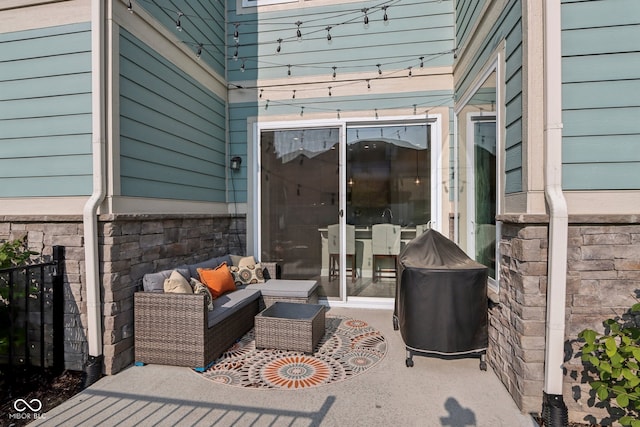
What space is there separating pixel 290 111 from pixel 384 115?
1.37 m

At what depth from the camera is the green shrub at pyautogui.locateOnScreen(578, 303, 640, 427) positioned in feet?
6.05

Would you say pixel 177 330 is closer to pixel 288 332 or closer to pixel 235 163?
pixel 288 332

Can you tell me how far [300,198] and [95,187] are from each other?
2.62 metres

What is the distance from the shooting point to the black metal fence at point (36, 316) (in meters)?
2.70

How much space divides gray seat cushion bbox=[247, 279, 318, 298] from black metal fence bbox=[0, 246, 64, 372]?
6.09ft

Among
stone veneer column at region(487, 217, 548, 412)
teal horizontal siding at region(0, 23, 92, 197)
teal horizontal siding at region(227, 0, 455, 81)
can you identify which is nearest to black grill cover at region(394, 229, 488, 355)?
stone veneer column at region(487, 217, 548, 412)

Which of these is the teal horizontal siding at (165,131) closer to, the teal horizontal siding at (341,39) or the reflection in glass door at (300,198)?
the reflection in glass door at (300,198)

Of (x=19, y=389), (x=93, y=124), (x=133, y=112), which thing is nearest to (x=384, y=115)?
(x=133, y=112)

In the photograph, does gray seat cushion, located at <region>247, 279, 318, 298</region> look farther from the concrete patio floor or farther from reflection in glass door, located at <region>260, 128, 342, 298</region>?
the concrete patio floor

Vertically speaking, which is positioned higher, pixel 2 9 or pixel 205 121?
pixel 2 9

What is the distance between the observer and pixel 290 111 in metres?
4.89

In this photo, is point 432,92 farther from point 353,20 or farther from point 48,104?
point 48,104

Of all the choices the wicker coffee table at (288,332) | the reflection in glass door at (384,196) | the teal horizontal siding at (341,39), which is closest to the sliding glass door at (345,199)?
the reflection in glass door at (384,196)

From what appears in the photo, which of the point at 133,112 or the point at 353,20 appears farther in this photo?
the point at 353,20
